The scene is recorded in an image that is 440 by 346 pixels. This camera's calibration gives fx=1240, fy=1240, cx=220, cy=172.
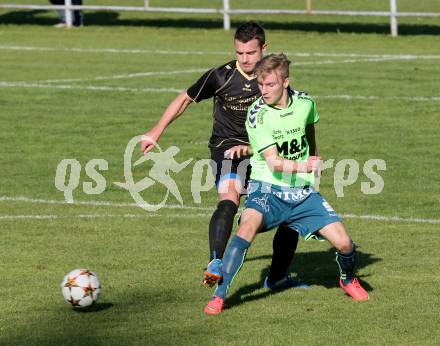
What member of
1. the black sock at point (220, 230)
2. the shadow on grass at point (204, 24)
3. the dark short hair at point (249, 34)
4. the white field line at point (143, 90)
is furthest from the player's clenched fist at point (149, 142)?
the shadow on grass at point (204, 24)

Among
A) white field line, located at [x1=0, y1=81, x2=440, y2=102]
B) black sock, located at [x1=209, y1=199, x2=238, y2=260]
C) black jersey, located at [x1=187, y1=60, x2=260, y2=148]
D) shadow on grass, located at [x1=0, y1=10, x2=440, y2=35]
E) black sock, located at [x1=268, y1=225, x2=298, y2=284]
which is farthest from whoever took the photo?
shadow on grass, located at [x1=0, y1=10, x2=440, y2=35]

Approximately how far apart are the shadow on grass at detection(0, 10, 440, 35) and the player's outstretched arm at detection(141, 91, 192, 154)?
67.6ft

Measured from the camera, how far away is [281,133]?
912 cm

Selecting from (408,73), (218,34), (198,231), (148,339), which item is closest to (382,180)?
(198,231)

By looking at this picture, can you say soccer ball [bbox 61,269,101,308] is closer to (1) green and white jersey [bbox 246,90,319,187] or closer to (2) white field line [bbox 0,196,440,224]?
(1) green and white jersey [bbox 246,90,319,187]

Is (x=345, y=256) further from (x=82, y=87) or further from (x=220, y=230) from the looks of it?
(x=82, y=87)

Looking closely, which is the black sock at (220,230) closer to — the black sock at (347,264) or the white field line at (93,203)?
the black sock at (347,264)

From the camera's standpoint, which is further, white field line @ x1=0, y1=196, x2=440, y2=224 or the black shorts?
white field line @ x1=0, y1=196, x2=440, y2=224

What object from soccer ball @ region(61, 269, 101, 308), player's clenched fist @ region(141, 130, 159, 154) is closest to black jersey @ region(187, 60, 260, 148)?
player's clenched fist @ region(141, 130, 159, 154)

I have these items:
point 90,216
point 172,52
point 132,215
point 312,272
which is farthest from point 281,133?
point 172,52

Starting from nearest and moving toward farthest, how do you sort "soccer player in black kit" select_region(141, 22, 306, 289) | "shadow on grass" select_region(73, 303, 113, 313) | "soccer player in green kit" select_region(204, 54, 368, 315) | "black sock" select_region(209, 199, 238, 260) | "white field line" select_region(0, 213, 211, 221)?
1. "soccer player in green kit" select_region(204, 54, 368, 315)
2. "shadow on grass" select_region(73, 303, 113, 313)
3. "black sock" select_region(209, 199, 238, 260)
4. "soccer player in black kit" select_region(141, 22, 306, 289)
5. "white field line" select_region(0, 213, 211, 221)

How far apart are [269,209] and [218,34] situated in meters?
22.1

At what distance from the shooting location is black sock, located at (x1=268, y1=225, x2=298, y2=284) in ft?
32.0

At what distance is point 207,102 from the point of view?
2112 centimetres
